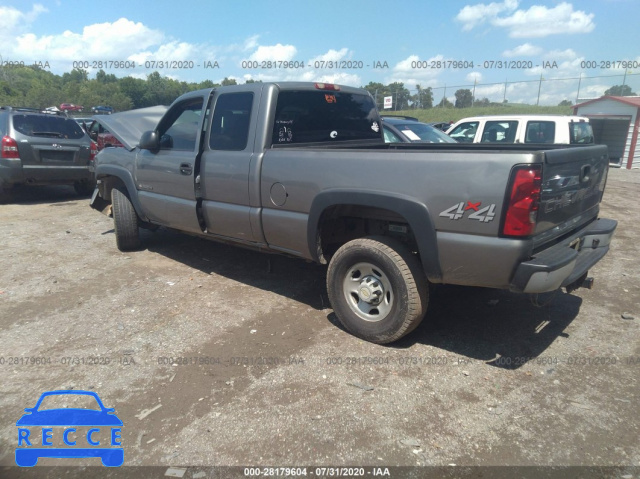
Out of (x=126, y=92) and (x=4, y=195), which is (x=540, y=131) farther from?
(x=126, y=92)

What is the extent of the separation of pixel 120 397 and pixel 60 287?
8.19 ft

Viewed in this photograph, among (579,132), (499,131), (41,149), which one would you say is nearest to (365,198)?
(499,131)

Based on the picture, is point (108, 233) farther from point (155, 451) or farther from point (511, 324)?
point (511, 324)

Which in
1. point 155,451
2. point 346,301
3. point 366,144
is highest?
point 366,144

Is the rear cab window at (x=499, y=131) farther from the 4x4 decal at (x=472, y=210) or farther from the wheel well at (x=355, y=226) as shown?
the 4x4 decal at (x=472, y=210)

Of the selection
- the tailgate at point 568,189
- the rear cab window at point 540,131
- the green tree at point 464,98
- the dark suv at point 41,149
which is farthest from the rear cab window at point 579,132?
the green tree at point 464,98

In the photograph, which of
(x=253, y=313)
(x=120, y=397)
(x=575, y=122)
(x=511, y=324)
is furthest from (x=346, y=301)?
(x=575, y=122)

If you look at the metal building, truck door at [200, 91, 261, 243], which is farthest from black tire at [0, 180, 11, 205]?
the metal building

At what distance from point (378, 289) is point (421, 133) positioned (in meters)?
5.73

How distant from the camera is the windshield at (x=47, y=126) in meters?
9.01

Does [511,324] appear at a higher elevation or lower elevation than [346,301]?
lower

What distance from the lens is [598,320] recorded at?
4.05m

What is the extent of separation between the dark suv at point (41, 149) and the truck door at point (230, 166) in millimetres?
5592

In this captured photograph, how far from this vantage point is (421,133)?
8555 millimetres
